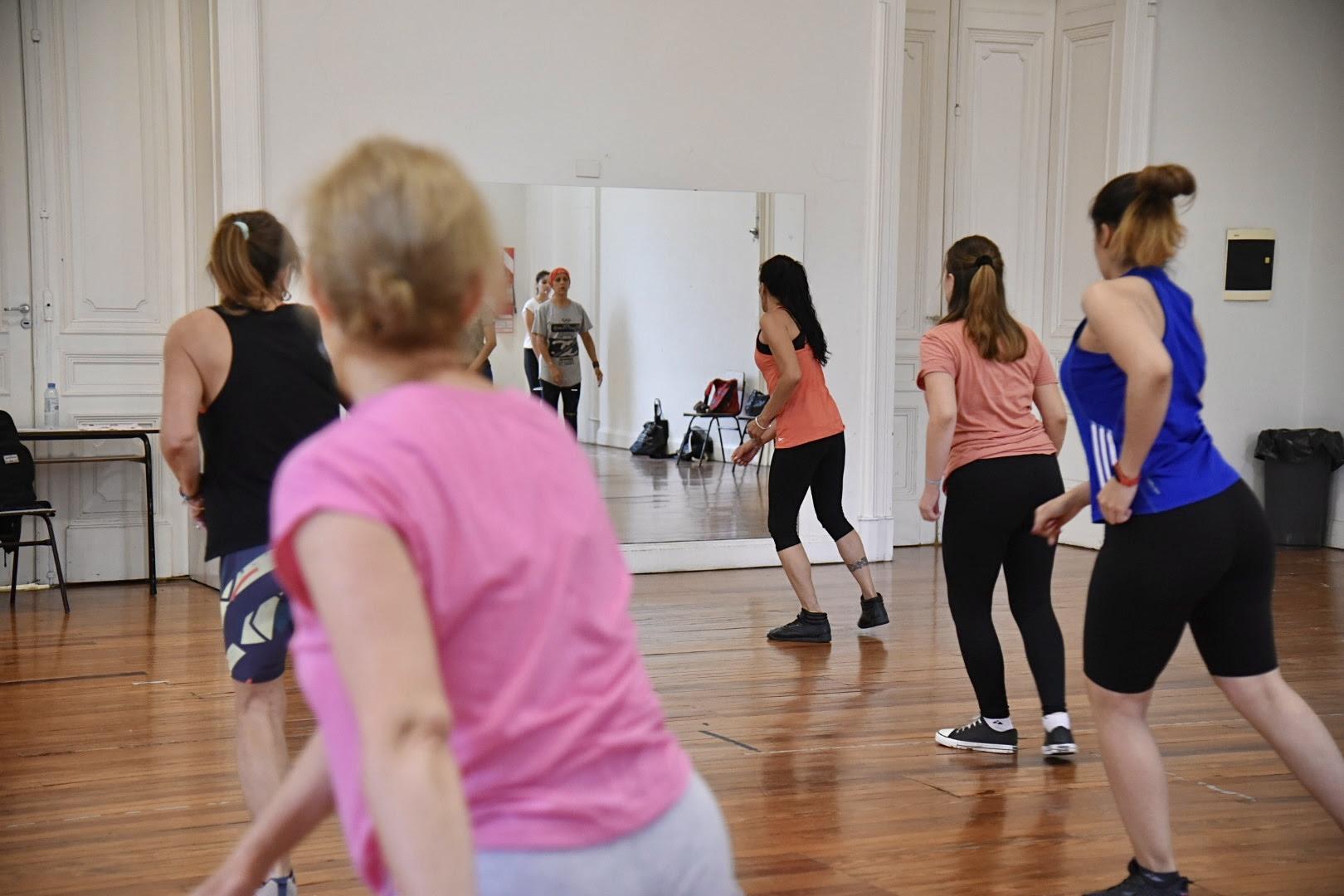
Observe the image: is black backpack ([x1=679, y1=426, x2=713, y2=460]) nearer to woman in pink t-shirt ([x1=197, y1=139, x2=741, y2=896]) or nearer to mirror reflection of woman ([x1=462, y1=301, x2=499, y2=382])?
mirror reflection of woman ([x1=462, y1=301, x2=499, y2=382])

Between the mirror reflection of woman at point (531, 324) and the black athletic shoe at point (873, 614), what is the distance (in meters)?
2.21

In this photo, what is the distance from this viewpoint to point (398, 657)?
86cm

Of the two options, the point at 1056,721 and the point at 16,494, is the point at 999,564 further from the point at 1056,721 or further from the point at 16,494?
the point at 16,494

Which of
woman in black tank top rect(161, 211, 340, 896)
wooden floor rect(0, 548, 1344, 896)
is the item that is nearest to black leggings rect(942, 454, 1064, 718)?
wooden floor rect(0, 548, 1344, 896)

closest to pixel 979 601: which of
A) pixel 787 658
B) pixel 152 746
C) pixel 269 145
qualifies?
pixel 787 658

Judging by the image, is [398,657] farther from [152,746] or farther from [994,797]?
[152,746]

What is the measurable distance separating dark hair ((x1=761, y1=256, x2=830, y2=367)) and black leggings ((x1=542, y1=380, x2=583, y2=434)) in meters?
1.94

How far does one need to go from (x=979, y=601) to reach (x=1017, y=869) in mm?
1037

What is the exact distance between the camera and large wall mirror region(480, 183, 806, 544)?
22.9 ft

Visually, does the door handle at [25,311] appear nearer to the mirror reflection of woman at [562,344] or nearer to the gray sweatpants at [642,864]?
the mirror reflection of woman at [562,344]

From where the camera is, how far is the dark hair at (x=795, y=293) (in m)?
5.45

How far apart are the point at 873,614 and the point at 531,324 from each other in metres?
2.47

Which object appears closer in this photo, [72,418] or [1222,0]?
[72,418]

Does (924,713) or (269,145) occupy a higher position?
(269,145)
